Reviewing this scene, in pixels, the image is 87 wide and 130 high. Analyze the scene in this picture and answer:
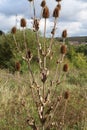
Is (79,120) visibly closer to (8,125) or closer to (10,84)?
(8,125)

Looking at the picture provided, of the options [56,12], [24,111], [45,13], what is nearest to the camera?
[45,13]

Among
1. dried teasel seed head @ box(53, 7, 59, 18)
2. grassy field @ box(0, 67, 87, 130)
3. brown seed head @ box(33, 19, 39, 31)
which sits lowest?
grassy field @ box(0, 67, 87, 130)

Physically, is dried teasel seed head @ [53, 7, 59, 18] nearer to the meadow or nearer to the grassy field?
the meadow

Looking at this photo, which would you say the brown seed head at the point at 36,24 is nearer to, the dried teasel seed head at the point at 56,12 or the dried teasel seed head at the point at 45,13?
the dried teasel seed head at the point at 45,13

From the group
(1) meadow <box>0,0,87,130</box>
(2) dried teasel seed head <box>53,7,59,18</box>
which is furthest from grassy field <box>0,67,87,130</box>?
(2) dried teasel seed head <box>53,7,59,18</box>

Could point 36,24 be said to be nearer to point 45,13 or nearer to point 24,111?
point 45,13

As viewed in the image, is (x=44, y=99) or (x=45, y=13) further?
(x=44, y=99)

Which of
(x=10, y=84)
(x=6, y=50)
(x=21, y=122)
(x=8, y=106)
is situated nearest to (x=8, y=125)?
(x=21, y=122)

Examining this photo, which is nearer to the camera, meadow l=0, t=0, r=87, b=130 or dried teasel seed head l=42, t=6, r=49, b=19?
dried teasel seed head l=42, t=6, r=49, b=19

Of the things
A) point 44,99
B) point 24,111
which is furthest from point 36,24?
point 24,111

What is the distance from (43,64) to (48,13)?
1.37ft

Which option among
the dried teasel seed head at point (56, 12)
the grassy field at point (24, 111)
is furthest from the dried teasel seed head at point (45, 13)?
the grassy field at point (24, 111)

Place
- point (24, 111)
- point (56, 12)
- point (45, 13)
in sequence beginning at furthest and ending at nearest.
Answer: point (24, 111) < point (56, 12) < point (45, 13)

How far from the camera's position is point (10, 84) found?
12.6m
